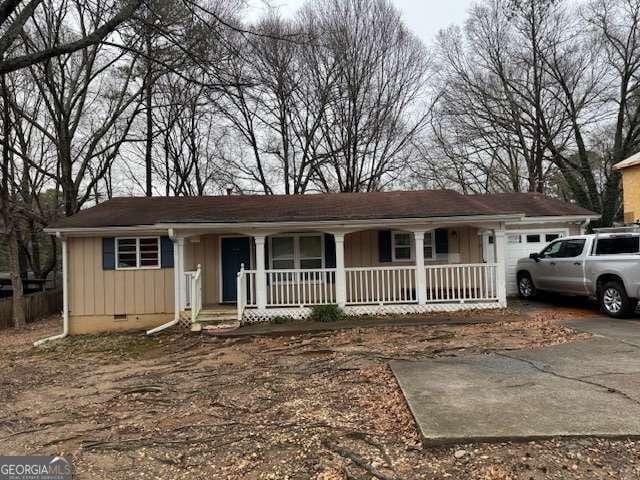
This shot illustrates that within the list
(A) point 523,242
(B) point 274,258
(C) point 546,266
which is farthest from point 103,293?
(A) point 523,242

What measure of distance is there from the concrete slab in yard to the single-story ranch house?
4.26m

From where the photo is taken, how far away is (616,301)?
948cm

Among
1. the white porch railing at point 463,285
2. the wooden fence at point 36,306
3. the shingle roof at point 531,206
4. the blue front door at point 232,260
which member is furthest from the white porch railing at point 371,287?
the wooden fence at point 36,306

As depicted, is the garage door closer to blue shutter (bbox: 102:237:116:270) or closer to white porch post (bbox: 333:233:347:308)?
white porch post (bbox: 333:233:347:308)

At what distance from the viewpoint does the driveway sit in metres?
3.82

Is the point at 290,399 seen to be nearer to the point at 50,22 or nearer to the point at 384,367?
the point at 384,367

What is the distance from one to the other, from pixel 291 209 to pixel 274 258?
1.44 m

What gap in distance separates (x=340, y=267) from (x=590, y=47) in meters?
18.9

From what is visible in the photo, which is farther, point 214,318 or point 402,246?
point 402,246

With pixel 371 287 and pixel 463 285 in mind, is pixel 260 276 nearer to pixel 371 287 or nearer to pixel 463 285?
pixel 371 287

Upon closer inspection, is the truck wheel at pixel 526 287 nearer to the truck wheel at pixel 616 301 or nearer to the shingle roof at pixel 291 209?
the shingle roof at pixel 291 209

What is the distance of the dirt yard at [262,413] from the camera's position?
11.3 ft

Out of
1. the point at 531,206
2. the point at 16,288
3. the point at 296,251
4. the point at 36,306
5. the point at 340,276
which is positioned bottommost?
the point at 36,306

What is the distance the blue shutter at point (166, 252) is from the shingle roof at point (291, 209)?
0.58 meters
